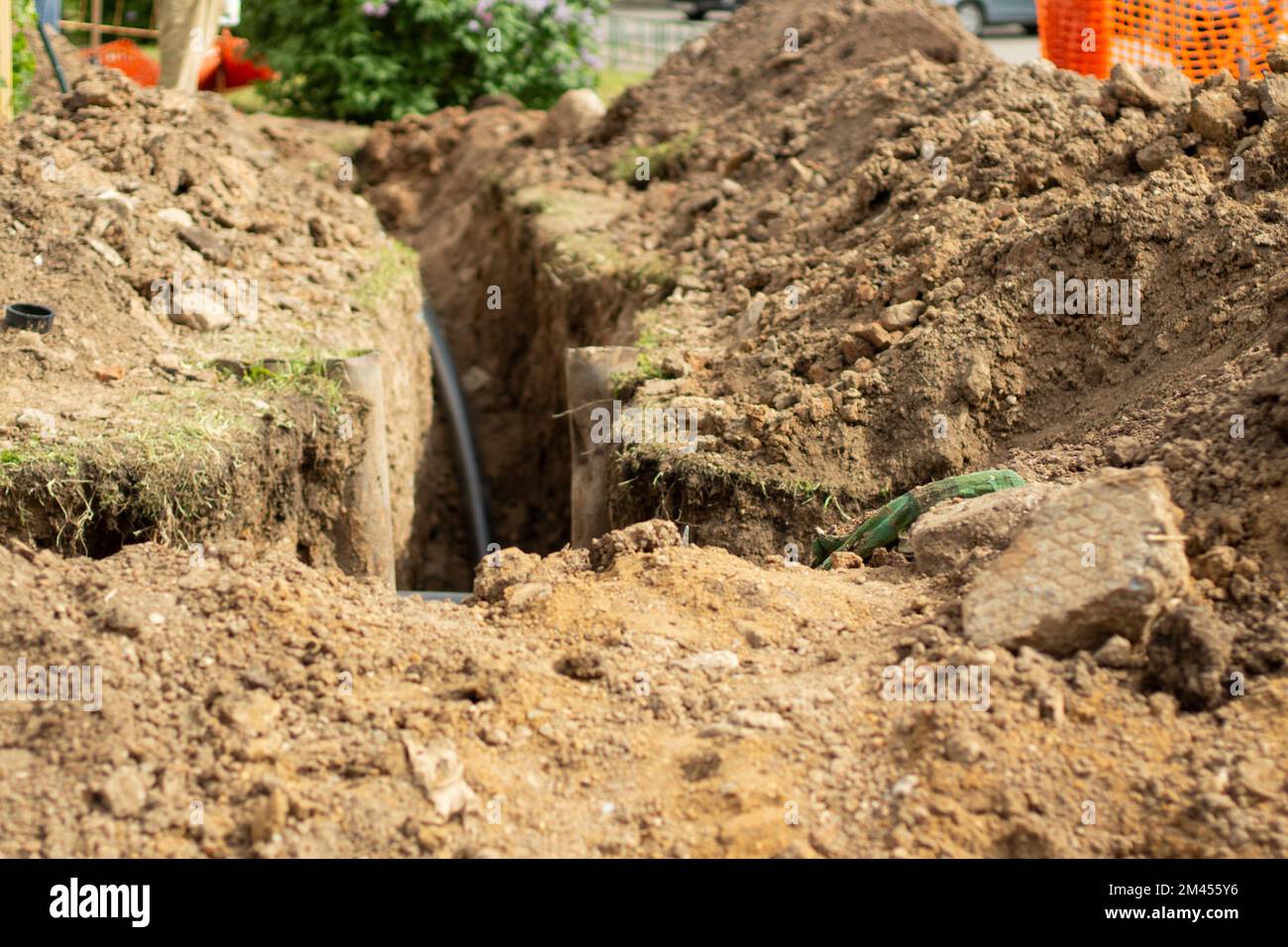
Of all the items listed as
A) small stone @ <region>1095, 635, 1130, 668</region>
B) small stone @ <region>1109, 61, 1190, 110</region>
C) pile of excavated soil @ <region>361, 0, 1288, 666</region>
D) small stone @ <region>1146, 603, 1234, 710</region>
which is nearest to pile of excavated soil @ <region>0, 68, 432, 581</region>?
pile of excavated soil @ <region>361, 0, 1288, 666</region>

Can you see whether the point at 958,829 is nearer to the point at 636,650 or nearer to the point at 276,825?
the point at 636,650

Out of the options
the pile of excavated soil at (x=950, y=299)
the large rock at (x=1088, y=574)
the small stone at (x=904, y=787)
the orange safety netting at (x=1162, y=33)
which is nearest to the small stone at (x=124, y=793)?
the small stone at (x=904, y=787)

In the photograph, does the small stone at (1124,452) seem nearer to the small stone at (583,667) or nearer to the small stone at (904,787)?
the small stone at (904,787)

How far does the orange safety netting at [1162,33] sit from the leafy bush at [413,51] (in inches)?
172

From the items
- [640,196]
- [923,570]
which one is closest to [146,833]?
[923,570]

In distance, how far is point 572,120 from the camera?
31.1 ft

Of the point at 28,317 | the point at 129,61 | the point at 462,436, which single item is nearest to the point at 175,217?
the point at 28,317

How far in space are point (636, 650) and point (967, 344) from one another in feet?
7.64

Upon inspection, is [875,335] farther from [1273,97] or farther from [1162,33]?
[1162,33]

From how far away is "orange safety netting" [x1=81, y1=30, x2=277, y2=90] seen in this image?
35.6ft

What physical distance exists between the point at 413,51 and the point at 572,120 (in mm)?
2083

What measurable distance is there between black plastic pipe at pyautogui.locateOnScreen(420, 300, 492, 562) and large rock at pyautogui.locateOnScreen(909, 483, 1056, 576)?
13.8 feet

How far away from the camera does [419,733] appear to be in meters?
3.12

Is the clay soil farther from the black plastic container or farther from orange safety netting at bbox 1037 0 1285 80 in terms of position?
orange safety netting at bbox 1037 0 1285 80
